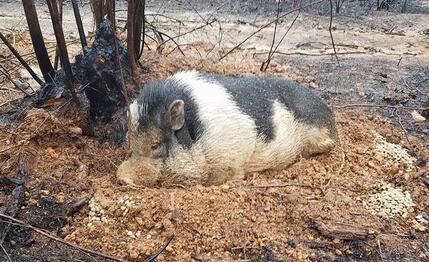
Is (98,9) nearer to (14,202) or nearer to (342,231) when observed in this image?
(14,202)

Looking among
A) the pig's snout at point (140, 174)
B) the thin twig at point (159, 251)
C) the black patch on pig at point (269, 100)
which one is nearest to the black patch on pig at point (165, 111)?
the pig's snout at point (140, 174)

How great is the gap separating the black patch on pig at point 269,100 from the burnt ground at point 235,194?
290 millimetres

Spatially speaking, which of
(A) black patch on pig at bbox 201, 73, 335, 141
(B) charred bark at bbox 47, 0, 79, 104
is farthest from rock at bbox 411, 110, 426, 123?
(B) charred bark at bbox 47, 0, 79, 104

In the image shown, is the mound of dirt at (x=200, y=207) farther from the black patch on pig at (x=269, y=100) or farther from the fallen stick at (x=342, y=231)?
the black patch on pig at (x=269, y=100)

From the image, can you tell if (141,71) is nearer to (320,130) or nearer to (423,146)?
(320,130)

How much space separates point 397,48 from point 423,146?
7.87 ft

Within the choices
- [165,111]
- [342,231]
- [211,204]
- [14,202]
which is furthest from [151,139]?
[342,231]

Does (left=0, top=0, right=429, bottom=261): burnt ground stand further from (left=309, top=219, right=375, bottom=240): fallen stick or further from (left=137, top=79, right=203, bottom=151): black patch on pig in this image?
(left=137, top=79, right=203, bottom=151): black patch on pig

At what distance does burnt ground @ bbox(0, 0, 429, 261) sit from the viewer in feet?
8.78

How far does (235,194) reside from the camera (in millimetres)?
3008

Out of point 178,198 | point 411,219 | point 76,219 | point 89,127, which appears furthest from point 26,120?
point 411,219

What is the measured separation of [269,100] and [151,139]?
2.86ft

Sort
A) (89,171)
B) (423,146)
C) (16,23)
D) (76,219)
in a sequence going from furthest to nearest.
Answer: (16,23) → (423,146) → (89,171) → (76,219)

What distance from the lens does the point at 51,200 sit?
2.89 meters
